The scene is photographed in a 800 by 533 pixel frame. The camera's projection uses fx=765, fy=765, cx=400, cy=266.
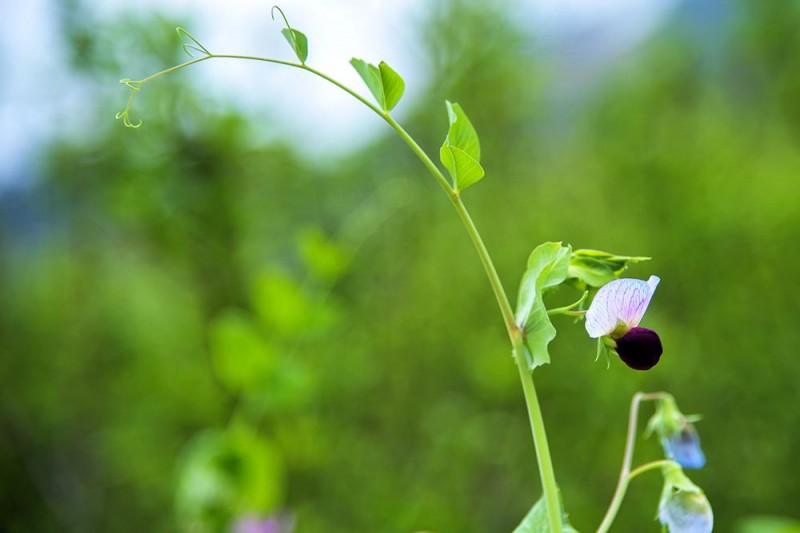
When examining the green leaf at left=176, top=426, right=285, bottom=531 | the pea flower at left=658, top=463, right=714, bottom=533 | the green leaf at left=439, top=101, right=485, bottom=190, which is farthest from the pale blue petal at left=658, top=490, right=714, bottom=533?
the green leaf at left=176, top=426, right=285, bottom=531

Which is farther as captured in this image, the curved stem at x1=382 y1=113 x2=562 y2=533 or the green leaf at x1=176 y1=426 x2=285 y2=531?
the green leaf at x1=176 y1=426 x2=285 y2=531

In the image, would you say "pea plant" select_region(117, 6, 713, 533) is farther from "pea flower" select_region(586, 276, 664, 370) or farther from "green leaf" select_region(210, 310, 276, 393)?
"green leaf" select_region(210, 310, 276, 393)

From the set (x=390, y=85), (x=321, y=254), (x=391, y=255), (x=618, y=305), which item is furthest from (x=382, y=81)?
(x=391, y=255)

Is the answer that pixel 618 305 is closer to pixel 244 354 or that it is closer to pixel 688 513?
pixel 688 513

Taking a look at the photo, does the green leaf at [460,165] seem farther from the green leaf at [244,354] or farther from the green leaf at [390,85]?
the green leaf at [244,354]

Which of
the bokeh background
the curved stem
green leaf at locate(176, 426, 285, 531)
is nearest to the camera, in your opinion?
the curved stem

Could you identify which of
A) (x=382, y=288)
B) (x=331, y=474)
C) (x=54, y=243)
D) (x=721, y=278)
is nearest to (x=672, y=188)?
(x=721, y=278)
